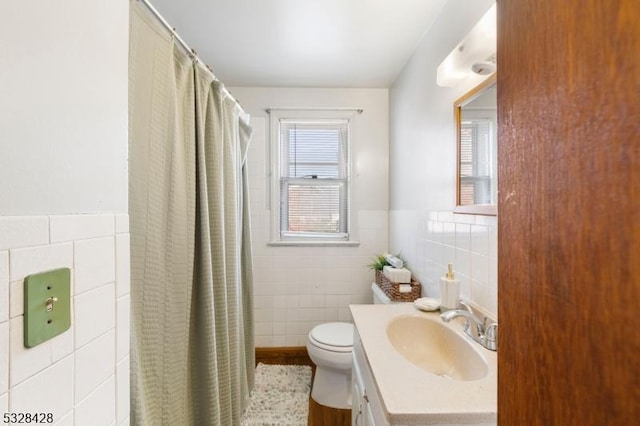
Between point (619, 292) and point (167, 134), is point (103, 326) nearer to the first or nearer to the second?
point (167, 134)

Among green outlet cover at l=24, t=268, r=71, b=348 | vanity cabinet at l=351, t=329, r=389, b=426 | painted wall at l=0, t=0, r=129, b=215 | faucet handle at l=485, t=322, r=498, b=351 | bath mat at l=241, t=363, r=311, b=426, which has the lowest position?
bath mat at l=241, t=363, r=311, b=426

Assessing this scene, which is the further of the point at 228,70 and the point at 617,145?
the point at 228,70

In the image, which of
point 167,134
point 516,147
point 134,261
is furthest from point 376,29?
point 134,261

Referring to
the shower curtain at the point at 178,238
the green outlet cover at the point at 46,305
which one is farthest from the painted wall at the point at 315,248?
the green outlet cover at the point at 46,305

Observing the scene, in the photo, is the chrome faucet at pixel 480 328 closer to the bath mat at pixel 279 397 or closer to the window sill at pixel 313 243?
the bath mat at pixel 279 397

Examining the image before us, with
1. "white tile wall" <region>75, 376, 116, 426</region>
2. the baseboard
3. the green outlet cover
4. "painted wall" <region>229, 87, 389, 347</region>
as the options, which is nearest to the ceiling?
"painted wall" <region>229, 87, 389, 347</region>

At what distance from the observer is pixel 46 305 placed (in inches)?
17.6

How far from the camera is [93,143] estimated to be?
56 cm

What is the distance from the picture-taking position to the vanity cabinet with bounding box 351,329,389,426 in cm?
91

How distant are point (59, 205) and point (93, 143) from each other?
0.14 m

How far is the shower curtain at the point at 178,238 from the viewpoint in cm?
91

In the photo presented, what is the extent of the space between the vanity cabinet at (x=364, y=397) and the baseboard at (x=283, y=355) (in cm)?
125

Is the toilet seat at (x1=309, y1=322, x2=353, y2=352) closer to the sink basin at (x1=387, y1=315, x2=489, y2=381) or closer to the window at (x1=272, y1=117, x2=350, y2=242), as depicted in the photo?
the sink basin at (x1=387, y1=315, x2=489, y2=381)

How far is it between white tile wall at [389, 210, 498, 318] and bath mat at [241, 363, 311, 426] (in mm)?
1103
